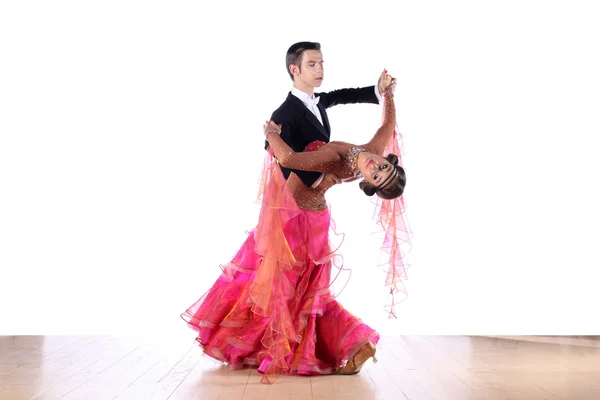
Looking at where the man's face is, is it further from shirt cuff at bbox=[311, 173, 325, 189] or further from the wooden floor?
the wooden floor

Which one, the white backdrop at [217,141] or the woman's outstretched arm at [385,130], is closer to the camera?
the woman's outstretched arm at [385,130]

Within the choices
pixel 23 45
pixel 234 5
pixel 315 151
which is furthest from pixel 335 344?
pixel 23 45

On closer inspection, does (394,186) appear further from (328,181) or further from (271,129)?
(271,129)

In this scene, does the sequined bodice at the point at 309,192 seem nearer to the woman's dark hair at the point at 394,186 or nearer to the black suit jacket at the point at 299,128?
the black suit jacket at the point at 299,128

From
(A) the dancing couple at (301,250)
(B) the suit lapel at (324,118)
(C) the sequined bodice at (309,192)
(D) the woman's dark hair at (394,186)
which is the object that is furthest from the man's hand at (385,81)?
(D) the woman's dark hair at (394,186)

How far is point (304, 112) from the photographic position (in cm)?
330

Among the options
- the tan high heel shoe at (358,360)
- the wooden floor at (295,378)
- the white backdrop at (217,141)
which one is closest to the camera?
the wooden floor at (295,378)

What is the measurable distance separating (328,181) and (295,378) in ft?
2.81

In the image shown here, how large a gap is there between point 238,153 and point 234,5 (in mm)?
926

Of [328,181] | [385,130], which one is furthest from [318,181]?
[385,130]

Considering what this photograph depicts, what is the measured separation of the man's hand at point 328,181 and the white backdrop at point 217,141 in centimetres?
134

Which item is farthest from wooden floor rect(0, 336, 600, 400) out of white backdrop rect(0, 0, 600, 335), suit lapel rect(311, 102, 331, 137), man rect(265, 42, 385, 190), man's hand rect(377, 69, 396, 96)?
man's hand rect(377, 69, 396, 96)

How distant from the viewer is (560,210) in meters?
4.88

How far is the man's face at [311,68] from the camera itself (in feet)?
10.9
